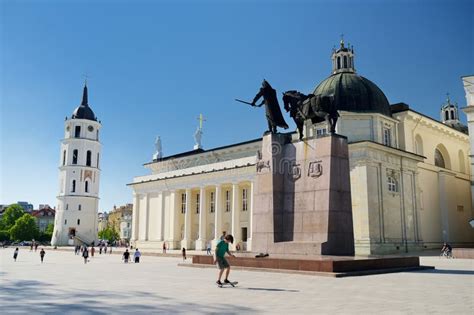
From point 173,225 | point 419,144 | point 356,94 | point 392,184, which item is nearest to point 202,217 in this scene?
point 173,225

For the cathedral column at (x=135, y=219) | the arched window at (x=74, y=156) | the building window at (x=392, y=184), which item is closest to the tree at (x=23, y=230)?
the arched window at (x=74, y=156)

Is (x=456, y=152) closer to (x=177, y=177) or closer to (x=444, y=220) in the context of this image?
(x=444, y=220)

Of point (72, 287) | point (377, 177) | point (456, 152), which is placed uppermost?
point (456, 152)

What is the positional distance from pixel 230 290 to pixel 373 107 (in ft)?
131

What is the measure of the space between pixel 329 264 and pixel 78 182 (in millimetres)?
88690

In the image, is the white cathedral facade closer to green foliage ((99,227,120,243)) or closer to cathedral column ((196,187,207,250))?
cathedral column ((196,187,207,250))

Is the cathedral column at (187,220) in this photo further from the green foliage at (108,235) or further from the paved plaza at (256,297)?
the green foliage at (108,235)

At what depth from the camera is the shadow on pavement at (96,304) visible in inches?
360

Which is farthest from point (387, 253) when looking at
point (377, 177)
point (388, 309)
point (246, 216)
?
point (388, 309)

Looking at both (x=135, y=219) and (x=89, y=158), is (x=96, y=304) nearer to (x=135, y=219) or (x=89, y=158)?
(x=135, y=219)

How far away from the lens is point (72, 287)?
14.0 metres

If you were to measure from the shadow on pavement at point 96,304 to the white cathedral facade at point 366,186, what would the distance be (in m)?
27.0

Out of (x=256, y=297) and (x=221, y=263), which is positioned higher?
(x=221, y=263)

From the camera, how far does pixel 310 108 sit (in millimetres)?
20922
